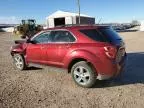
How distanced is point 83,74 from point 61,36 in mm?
1415

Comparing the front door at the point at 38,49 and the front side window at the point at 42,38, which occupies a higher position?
the front side window at the point at 42,38

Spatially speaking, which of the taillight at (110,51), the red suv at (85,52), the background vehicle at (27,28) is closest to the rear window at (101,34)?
the red suv at (85,52)

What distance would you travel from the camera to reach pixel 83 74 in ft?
25.1

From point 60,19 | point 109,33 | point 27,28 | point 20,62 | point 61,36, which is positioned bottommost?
point 20,62

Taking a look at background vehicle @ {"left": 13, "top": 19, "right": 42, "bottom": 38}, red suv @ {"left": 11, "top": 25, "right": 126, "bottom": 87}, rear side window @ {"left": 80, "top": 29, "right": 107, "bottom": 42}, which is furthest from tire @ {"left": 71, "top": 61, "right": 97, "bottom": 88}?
background vehicle @ {"left": 13, "top": 19, "right": 42, "bottom": 38}

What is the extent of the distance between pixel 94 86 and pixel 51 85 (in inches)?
50.0

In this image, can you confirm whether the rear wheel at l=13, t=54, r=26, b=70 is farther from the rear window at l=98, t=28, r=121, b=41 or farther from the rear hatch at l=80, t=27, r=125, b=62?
the rear window at l=98, t=28, r=121, b=41

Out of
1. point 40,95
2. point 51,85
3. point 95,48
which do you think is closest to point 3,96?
point 40,95

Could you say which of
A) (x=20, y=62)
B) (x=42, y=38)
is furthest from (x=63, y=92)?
(x=20, y=62)

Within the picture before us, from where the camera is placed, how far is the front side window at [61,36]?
7949 mm

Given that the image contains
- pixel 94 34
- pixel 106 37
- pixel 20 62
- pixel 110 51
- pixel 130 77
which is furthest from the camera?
pixel 20 62

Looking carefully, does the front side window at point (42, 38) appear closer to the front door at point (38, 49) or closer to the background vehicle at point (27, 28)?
the front door at point (38, 49)

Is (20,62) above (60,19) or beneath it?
beneath

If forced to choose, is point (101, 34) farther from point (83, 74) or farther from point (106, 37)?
point (83, 74)
